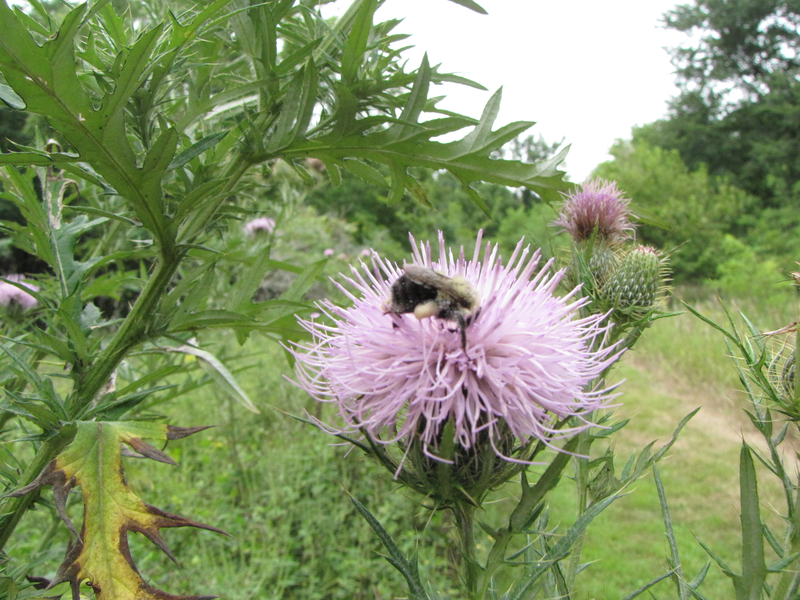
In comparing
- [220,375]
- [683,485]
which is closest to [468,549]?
[220,375]

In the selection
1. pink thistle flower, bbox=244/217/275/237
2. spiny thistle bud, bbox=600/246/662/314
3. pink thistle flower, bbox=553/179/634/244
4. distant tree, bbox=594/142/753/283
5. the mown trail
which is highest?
distant tree, bbox=594/142/753/283

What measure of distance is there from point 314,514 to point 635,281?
151 inches

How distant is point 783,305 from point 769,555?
Answer: 371 inches

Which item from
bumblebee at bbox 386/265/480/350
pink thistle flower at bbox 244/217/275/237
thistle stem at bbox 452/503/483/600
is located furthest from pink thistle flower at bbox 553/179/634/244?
pink thistle flower at bbox 244/217/275/237

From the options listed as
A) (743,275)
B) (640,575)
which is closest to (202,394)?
(640,575)

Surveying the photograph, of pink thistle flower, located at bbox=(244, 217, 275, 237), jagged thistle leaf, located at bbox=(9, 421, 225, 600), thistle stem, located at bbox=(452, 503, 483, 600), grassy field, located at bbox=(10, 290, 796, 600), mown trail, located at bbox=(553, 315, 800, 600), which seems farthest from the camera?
pink thistle flower, located at bbox=(244, 217, 275, 237)

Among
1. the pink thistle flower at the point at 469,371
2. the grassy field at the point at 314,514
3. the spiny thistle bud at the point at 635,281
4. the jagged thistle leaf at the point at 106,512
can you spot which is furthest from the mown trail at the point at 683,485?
the jagged thistle leaf at the point at 106,512

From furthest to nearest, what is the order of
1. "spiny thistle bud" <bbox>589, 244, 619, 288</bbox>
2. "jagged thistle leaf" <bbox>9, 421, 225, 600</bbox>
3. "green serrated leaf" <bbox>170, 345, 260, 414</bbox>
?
"spiny thistle bud" <bbox>589, 244, 619, 288</bbox>
"green serrated leaf" <bbox>170, 345, 260, 414</bbox>
"jagged thistle leaf" <bbox>9, 421, 225, 600</bbox>

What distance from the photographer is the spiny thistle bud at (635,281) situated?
6.07 feet

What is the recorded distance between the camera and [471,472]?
117 cm

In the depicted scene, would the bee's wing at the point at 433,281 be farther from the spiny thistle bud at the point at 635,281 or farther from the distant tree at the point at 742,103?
the distant tree at the point at 742,103

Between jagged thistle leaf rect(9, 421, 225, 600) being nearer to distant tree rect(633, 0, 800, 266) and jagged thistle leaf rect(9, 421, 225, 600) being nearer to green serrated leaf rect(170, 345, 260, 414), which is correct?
green serrated leaf rect(170, 345, 260, 414)

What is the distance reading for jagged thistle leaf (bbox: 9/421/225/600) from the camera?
2.99 ft

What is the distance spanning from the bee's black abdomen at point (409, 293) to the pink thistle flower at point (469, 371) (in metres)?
0.05
